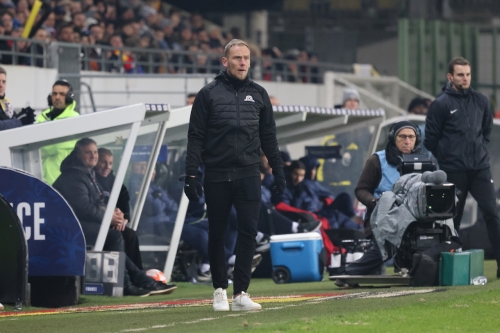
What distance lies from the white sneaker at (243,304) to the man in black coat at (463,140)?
341 centimetres

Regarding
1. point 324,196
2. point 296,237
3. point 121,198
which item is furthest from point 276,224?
point 121,198

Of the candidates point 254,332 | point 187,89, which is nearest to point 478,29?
point 187,89

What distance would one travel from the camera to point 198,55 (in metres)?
22.6

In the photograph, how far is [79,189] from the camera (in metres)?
12.0

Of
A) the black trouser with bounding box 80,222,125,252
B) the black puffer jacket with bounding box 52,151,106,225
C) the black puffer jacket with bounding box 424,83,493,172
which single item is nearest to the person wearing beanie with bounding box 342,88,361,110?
the black puffer jacket with bounding box 424,83,493,172

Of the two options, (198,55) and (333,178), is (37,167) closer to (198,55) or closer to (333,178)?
(333,178)

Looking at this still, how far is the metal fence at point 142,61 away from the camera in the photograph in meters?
17.9

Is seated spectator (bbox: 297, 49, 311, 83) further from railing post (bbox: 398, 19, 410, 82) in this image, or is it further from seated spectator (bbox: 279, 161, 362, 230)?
seated spectator (bbox: 279, 161, 362, 230)

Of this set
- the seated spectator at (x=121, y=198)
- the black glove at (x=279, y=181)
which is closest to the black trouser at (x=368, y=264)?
the seated spectator at (x=121, y=198)

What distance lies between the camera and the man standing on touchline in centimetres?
876

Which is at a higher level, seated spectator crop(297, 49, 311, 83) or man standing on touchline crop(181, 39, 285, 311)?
seated spectator crop(297, 49, 311, 83)

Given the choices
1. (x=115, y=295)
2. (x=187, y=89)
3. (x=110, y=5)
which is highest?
(x=110, y=5)

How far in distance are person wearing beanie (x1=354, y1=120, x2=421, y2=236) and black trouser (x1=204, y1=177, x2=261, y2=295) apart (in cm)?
268

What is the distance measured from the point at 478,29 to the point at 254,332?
2635 cm
